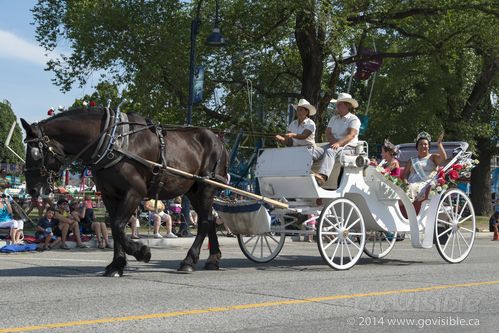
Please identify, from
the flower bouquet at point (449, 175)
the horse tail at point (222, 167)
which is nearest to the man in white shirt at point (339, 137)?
the horse tail at point (222, 167)

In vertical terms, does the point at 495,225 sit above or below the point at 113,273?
above

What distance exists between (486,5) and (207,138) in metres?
14.5

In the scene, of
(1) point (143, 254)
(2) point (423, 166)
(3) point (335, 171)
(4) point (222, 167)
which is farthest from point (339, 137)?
(1) point (143, 254)

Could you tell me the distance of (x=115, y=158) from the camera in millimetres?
9336

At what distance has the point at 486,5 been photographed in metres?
22.2

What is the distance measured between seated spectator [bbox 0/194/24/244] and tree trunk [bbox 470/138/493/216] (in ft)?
88.4

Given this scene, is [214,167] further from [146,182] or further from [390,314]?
[390,314]

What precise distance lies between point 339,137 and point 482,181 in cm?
2863

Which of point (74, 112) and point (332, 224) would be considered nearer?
point (74, 112)

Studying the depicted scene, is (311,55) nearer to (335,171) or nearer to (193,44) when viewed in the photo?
(193,44)

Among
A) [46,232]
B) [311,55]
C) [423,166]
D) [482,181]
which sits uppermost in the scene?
[311,55]

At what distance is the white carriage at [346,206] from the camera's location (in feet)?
34.7

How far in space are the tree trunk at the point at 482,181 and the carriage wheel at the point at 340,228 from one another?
1115 inches

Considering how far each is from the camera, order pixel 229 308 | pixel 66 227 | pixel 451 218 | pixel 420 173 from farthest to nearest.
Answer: pixel 66 227, pixel 420 173, pixel 451 218, pixel 229 308
